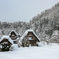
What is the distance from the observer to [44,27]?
7106cm

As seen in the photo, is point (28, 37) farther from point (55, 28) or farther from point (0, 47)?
point (55, 28)

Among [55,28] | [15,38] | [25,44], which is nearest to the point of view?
[25,44]

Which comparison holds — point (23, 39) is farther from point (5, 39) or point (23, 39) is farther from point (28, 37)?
point (5, 39)

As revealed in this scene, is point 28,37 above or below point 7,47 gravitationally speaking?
above

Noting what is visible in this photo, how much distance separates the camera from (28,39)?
79.8 ft

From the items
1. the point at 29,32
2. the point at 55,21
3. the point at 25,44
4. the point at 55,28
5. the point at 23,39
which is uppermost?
the point at 55,21

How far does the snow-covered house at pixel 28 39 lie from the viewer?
23.9 m

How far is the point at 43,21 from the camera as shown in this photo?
3076 inches

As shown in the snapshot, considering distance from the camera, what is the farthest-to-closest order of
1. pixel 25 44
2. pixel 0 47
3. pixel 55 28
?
pixel 55 28 < pixel 25 44 < pixel 0 47

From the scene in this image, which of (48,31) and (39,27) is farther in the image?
(39,27)

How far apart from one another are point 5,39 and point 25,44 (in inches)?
250

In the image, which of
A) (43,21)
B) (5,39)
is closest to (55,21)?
(43,21)

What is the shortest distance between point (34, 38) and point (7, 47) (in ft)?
33.1

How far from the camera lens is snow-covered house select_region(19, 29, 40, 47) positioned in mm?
23906
